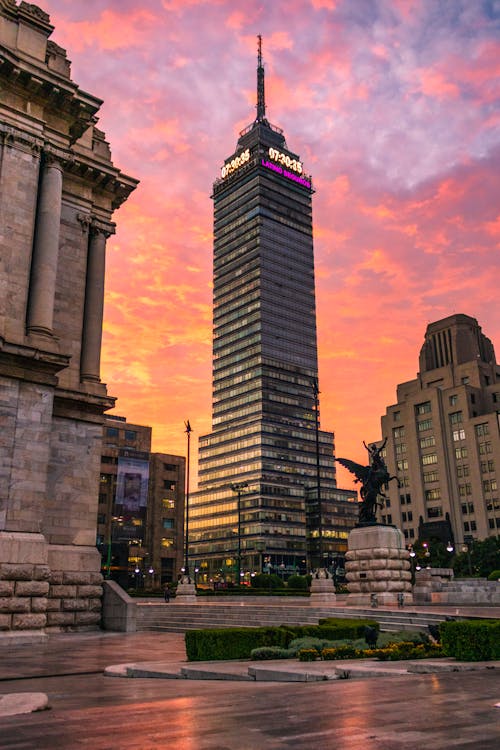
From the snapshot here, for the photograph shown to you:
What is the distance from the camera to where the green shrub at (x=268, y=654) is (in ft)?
50.6

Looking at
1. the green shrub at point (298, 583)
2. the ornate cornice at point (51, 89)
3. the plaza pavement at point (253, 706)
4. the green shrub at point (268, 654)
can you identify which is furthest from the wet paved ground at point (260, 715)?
the green shrub at point (298, 583)

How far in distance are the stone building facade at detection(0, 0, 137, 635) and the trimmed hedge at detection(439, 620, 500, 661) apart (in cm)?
1505

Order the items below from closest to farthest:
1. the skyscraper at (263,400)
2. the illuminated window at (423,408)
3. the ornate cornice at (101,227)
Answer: the ornate cornice at (101,227) < the illuminated window at (423,408) < the skyscraper at (263,400)

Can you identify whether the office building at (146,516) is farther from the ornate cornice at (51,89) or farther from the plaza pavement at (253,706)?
the plaza pavement at (253,706)

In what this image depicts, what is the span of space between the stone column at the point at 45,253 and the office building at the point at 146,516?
247ft

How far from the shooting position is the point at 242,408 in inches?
7028

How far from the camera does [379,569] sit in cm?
3244

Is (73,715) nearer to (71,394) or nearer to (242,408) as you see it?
(71,394)

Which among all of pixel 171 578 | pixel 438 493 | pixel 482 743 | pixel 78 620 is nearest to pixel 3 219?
pixel 78 620

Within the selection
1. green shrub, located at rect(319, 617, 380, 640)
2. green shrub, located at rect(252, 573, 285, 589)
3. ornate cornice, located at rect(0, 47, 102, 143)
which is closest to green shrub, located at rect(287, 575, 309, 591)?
green shrub, located at rect(252, 573, 285, 589)

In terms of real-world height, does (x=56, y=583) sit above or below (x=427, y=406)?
below

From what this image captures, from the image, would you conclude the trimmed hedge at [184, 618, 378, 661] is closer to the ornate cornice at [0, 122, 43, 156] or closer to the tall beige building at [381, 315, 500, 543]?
the ornate cornice at [0, 122, 43, 156]

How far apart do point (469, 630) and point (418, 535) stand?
127866 millimetres

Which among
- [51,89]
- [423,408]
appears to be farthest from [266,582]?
[423,408]
